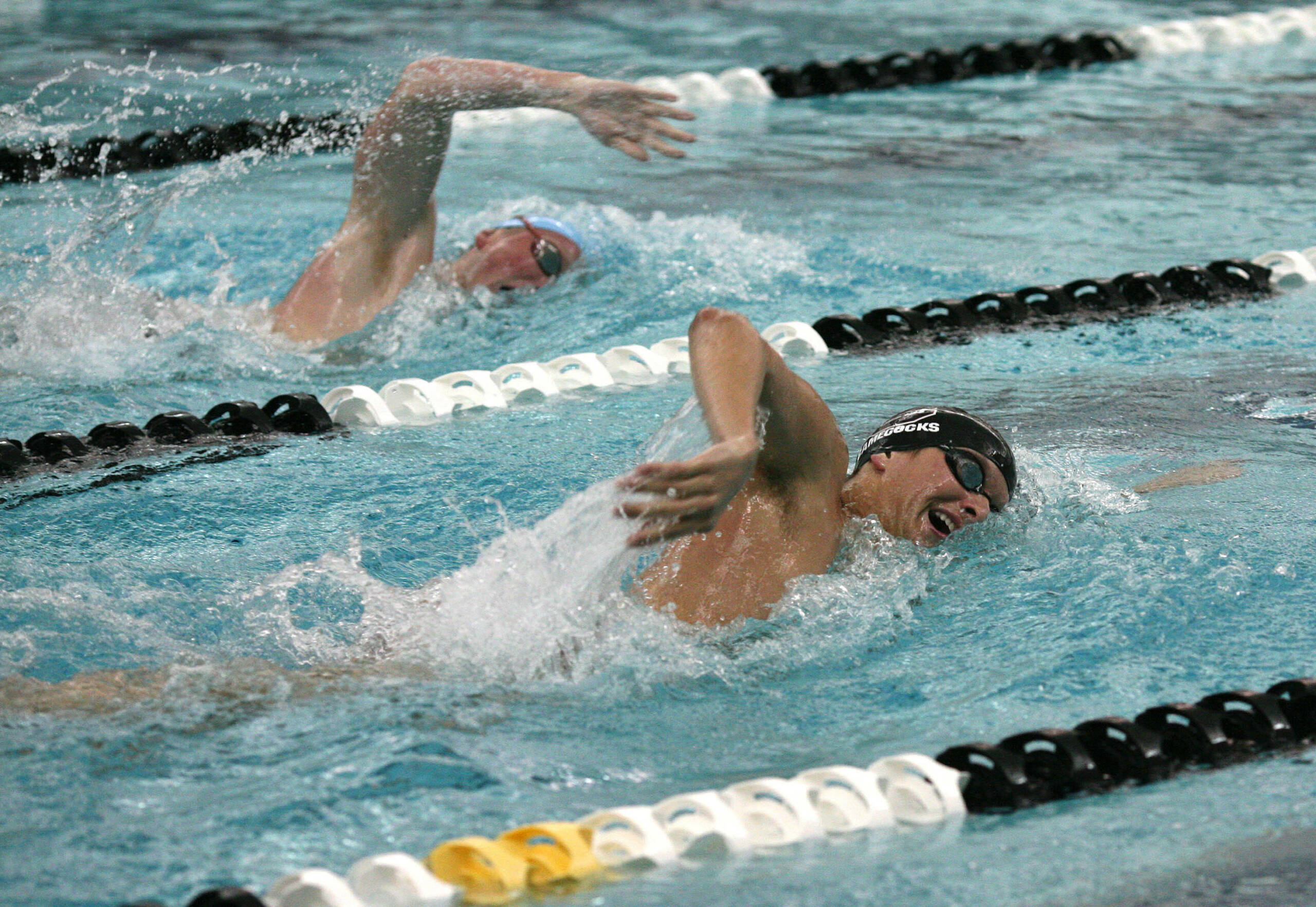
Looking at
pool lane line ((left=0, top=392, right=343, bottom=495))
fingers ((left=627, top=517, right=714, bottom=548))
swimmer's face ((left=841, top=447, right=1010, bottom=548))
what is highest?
fingers ((left=627, top=517, right=714, bottom=548))

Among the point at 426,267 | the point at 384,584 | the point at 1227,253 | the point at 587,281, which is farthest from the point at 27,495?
the point at 1227,253

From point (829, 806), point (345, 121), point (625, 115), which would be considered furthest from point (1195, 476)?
point (345, 121)

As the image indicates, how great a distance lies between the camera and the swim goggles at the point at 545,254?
5.25m

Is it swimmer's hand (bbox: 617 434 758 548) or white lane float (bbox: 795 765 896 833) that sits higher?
swimmer's hand (bbox: 617 434 758 548)

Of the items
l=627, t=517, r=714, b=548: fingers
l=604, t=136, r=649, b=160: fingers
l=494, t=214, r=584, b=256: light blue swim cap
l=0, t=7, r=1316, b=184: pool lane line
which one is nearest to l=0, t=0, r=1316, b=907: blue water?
l=494, t=214, r=584, b=256: light blue swim cap

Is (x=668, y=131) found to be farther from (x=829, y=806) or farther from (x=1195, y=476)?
(x=829, y=806)

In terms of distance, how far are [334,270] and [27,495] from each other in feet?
4.73

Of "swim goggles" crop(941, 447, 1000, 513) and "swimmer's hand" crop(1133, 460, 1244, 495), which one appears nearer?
"swim goggles" crop(941, 447, 1000, 513)

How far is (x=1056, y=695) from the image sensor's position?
2670 mm

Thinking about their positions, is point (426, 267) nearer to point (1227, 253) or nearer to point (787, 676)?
point (787, 676)

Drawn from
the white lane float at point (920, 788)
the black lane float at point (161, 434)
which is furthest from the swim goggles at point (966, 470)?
the black lane float at point (161, 434)

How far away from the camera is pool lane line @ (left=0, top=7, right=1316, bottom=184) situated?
23.7 feet

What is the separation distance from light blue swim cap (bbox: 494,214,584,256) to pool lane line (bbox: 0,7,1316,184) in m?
1.15

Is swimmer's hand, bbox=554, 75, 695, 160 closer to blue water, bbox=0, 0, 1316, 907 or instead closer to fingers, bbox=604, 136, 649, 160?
fingers, bbox=604, 136, 649, 160
